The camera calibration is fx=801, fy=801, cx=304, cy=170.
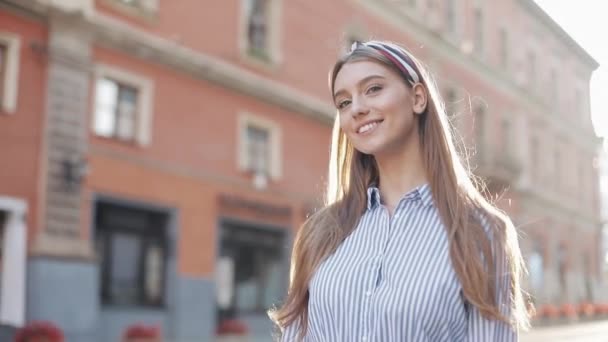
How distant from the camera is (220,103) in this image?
61.5 ft

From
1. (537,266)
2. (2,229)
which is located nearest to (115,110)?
(2,229)

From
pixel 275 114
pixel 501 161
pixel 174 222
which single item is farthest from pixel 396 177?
pixel 501 161

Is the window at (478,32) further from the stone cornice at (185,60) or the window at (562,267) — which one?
the window at (562,267)

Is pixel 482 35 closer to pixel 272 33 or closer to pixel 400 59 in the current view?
pixel 272 33

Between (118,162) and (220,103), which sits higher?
(220,103)

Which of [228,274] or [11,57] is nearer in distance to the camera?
[11,57]

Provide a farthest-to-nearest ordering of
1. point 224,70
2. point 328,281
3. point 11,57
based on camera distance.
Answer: point 224,70 < point 11,57 < point 328,281

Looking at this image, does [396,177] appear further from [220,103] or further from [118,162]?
[220,103]

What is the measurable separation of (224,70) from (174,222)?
154 inches

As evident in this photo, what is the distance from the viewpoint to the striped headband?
2301 millimetres

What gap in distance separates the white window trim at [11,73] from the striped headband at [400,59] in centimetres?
1292

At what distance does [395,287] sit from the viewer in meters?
2.11

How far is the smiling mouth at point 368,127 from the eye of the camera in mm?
2299

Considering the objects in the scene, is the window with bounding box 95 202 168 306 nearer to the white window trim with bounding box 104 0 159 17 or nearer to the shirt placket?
the white window trim with bounding box 104 0 159 17
